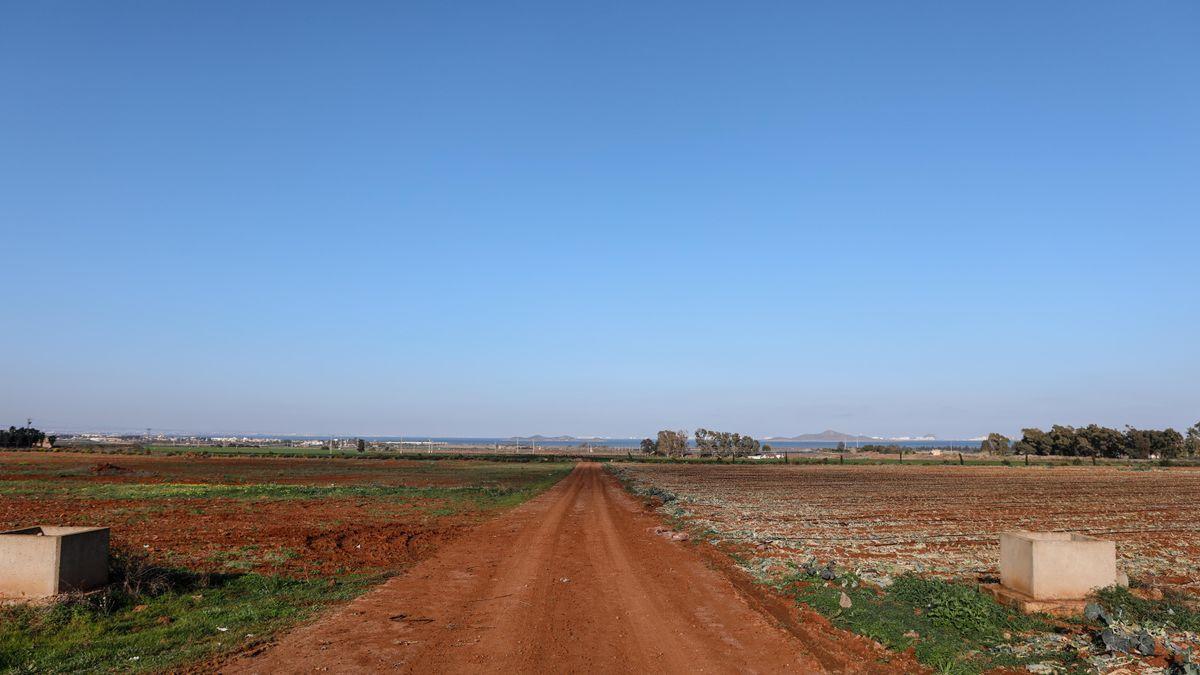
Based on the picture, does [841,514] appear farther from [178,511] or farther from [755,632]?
[178,511]

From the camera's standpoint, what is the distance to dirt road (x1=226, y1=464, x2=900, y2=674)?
9617 millimetres

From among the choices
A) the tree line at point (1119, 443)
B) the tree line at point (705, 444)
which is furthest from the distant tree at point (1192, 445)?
the tree line at point (705, 444)

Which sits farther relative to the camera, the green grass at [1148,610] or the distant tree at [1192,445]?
the distant tree at [1192,445]

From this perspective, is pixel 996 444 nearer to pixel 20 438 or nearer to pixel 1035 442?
pixel 1035 442

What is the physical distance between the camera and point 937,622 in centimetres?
1134

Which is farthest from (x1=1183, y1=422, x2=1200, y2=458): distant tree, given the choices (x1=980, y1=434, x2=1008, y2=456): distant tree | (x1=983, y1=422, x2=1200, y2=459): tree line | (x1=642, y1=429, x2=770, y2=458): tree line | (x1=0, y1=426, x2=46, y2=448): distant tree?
(x1=0, y1=426, x2=46, y2=448): distant tree

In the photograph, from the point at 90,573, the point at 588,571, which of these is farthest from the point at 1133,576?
the point at 90,573

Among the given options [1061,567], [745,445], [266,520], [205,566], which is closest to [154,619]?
[205,566]

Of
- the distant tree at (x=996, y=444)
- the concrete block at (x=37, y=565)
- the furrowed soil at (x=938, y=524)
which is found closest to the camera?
the concrete block at (x=37, y=565)

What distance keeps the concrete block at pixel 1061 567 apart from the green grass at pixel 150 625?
40.0 ft

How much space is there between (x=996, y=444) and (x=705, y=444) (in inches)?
3038

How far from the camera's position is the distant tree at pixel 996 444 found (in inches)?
7255

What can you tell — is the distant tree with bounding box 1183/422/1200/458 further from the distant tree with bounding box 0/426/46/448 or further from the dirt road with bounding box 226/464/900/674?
the distant tree with bounding box 0/426/46/448

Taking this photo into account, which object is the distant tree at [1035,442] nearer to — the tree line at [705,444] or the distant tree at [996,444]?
the distant tree at [996,444]
